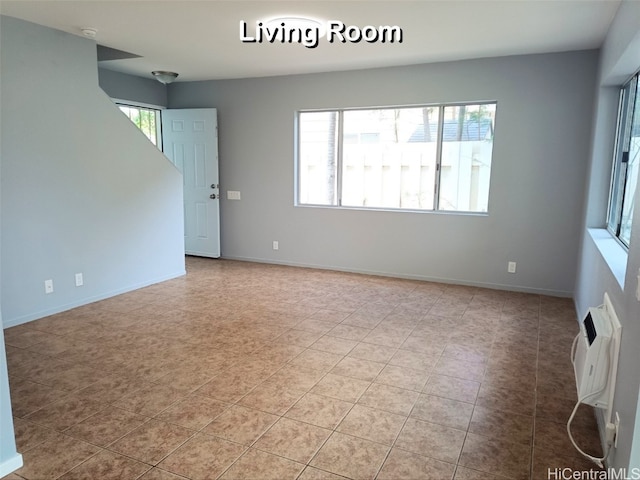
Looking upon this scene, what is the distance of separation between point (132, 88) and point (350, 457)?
557cm

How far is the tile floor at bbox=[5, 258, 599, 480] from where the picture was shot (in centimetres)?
204

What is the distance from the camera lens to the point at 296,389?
2697 millimetres

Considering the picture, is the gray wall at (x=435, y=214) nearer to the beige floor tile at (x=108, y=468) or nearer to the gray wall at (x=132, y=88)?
the gray wall at (x=132, y=88)

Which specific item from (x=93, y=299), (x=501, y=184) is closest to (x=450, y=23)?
(x=501, y=184)

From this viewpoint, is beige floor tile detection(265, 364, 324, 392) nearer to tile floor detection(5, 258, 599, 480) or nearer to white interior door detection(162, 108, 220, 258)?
tile floor detection(5, 258, 599, 480)

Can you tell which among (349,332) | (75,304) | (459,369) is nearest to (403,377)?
(459,369)

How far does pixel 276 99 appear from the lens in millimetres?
5855

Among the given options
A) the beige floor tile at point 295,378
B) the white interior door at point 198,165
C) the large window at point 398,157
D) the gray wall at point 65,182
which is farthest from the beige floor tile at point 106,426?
the white interior door at point 198,165

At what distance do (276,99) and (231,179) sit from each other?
131cm

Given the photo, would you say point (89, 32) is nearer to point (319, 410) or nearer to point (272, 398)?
point (272, 398)

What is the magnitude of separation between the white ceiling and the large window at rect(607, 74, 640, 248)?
0.66m

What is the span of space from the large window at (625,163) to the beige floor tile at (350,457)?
7.46 ft

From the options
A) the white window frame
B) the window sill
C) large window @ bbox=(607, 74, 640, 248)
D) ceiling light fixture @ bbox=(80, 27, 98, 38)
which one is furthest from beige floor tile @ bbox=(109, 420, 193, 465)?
the white window frame

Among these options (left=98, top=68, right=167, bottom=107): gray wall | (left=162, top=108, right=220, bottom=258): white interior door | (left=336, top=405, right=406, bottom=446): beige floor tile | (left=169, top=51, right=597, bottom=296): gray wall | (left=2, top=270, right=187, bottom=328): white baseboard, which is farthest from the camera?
(left=162, top=108, right=220, bottom=258): white interior door
